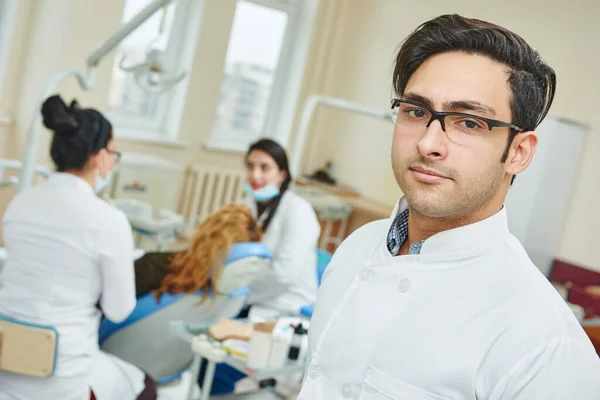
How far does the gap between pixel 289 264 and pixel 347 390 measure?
7.78ft

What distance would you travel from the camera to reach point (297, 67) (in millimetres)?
6637

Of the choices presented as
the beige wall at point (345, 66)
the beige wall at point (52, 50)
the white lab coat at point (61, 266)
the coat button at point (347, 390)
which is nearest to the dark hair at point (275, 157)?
the beige wall at point (345, 66)

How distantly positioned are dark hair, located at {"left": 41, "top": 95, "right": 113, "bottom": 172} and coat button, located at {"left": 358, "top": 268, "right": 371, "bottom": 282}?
136 centimetres

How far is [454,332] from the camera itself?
3.32ft

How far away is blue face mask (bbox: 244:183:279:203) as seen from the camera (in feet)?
11.9

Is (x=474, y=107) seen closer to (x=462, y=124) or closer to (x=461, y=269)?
(x=462, y=124)

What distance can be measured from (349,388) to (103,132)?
153cm

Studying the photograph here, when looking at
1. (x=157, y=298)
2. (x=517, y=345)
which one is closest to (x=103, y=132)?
(x=157, y=298)

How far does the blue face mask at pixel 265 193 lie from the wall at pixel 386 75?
1.66m

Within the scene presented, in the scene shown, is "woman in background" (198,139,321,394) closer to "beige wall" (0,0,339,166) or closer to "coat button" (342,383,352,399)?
"beige wall" (0,0,339,166)

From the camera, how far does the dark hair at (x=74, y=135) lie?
7.54 ft

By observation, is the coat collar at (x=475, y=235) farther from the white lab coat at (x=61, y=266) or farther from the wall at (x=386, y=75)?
the wall at (x=386, y=75)

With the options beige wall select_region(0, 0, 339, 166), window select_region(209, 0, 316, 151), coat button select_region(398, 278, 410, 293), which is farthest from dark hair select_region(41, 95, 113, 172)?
window select_region(209, 0, 316, 151)

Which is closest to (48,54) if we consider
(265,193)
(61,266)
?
(265,193)
